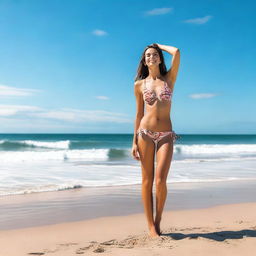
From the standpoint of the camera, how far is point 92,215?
6.05 m

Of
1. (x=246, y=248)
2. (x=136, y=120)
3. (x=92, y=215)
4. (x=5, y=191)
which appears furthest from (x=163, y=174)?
(x=5, y=191)

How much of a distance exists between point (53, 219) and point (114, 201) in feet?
5.85

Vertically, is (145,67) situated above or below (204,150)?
above

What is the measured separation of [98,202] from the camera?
717 cm

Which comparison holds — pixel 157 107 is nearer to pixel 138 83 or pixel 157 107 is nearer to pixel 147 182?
pixel 138 83

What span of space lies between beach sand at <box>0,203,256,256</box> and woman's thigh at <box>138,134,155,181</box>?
802 millimetres

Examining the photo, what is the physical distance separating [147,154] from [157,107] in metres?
0.59

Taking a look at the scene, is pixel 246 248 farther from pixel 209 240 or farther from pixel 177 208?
pixel 177 208

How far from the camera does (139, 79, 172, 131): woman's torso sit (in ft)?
14.7

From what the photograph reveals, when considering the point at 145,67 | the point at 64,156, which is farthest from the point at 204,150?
the point at 145,67

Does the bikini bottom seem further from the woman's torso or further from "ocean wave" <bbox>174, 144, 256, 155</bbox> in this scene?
"ocean wave" <bbox>174, 144, 256, 155</bbox>

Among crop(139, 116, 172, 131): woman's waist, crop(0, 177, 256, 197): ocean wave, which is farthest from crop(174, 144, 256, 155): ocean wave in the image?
crop(139, 116, 172, 131): woman's waist

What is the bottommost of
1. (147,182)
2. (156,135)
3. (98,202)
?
(98,202)

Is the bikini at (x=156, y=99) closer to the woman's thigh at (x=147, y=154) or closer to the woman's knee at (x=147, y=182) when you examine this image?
the woman's thigh at (x=147, y=154)
